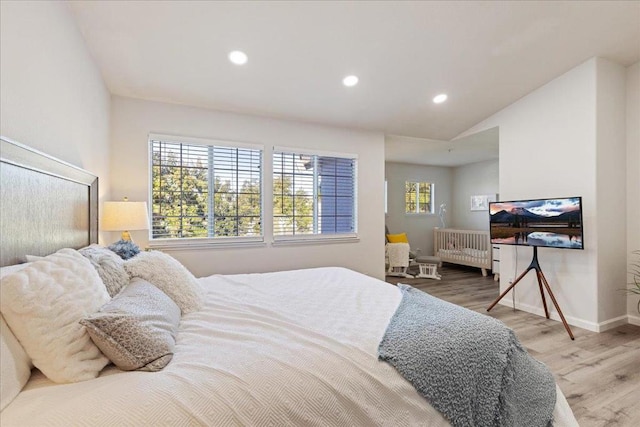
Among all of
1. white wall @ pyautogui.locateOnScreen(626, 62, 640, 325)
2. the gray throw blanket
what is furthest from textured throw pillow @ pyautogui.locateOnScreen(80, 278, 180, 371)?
white wall @ pyautogui.locateOnScreen(626, 62, 640, 325)

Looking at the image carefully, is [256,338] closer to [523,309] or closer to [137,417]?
[137,417]

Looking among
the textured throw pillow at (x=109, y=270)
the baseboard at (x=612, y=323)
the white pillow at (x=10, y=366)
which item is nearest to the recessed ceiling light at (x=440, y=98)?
the baseboard at (x=612, y=323)

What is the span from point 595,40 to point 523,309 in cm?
300

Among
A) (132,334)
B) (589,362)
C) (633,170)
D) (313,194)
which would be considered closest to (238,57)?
(313,194)

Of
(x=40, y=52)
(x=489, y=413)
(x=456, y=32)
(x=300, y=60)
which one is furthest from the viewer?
(x=300, y=60)

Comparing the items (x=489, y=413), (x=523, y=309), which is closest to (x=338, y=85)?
(x=489, y=413)

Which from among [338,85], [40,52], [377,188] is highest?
[338,85]

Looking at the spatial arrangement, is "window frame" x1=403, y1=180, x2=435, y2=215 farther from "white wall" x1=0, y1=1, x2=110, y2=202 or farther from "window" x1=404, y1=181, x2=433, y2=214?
"white wall" x1=0, y1=1, x2=110, y2=202

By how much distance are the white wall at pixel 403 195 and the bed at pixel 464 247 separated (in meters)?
0.33

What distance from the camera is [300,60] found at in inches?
115

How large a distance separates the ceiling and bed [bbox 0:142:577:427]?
1616 mm

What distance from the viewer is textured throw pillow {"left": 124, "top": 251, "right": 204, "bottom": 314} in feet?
5.47

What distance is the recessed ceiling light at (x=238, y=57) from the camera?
2744mm

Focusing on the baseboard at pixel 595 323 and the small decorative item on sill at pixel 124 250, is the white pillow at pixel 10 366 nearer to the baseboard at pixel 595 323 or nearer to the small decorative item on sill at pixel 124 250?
the small decorative item on sill at pixel 124 250
